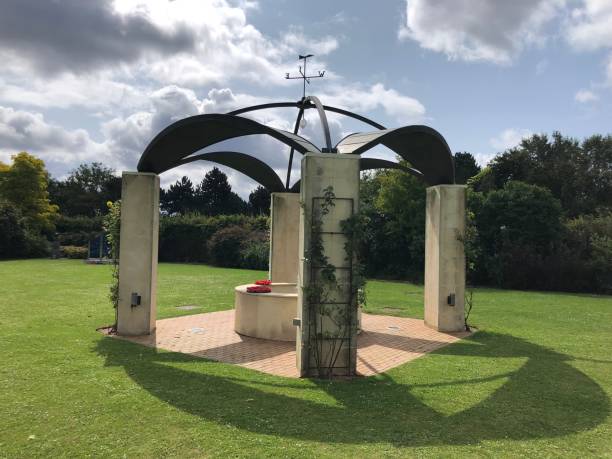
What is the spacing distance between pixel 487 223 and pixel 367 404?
761 inches

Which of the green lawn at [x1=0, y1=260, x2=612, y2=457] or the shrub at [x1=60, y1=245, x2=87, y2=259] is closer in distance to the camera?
the green lawn at [x1=0, y1=260, x2=612, y2=457]

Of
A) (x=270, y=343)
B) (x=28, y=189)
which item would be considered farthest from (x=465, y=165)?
(x=28, y=189)

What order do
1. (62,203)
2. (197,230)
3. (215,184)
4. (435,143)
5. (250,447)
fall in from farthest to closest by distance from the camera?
(215,184), (62,203), (197,230), (435,143), (250,447)

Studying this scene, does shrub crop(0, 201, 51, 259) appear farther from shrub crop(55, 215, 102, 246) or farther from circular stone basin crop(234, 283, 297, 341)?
circular stone basin crop(234, 283, 297, 341)

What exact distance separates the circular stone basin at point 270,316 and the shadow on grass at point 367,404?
1.98 m

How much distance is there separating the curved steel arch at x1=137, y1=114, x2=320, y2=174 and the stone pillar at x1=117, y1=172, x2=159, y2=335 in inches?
15.2

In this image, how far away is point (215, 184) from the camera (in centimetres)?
6112

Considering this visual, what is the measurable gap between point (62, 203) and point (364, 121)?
55.4 metres

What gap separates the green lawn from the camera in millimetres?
4180

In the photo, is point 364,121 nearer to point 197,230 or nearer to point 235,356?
point 235,356

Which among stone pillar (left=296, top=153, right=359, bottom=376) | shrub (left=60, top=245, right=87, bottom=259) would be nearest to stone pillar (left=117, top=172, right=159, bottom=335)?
stone pillar (left=296, top=153, right=359, bottom=376)

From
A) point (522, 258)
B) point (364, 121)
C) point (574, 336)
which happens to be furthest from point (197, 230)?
point (574, 336)

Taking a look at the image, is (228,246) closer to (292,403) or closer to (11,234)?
(11,234)

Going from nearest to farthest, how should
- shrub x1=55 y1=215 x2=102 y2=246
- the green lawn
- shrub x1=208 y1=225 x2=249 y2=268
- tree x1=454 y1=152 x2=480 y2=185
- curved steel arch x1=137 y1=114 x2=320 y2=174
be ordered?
the green lawn → curved steel arch x1=137 y1=114 x2=320 y2=174 → shrub x1=208 y1=225 x2=249 y2=268 → shrub x1=55 y1=215 x2=102 y2=246 → tree x1=454 y1=152 x2=480 y2=185
